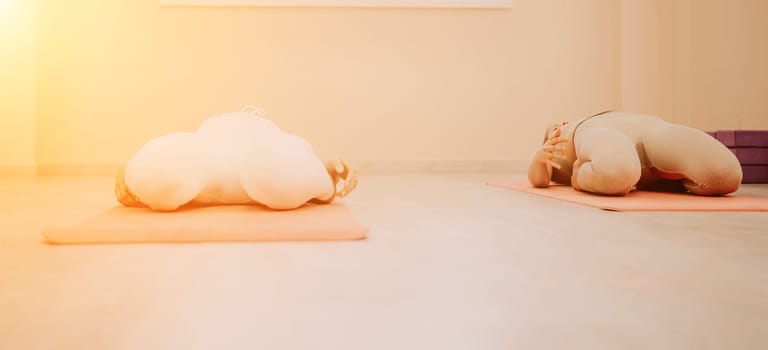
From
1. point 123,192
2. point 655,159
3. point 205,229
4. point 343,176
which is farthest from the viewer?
point 655,159

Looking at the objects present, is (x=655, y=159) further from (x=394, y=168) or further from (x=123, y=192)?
(x=394, y=168)

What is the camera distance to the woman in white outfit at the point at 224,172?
1011 mm

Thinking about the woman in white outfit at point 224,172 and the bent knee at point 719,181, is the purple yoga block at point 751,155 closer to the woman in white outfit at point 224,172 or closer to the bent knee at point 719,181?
the bent knee at point 719,181

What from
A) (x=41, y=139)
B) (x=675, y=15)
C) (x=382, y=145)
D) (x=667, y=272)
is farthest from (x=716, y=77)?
(x=41, y=139)

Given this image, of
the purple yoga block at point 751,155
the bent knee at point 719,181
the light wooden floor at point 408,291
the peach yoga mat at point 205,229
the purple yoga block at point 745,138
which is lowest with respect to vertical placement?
the light wooden floor at point 408,291

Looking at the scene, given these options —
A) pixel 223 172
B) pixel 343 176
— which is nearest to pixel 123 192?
pixel 223 172

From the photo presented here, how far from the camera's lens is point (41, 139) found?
324 centimetres

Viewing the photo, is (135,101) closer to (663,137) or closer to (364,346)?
(663,137)

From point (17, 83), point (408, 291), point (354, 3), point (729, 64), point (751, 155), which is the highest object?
point (354, 3)

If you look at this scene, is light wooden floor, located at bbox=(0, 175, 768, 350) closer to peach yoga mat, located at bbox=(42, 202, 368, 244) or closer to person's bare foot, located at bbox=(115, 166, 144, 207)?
peach yoga mat, located at bbox=(42, 202, 368, 244)

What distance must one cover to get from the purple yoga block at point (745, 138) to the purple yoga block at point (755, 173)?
104 mm

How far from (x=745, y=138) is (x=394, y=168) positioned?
1.90 metres

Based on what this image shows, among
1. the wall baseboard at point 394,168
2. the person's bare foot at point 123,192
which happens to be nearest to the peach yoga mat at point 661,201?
the person's bare foot at point 123,192

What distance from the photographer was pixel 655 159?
1584mm
